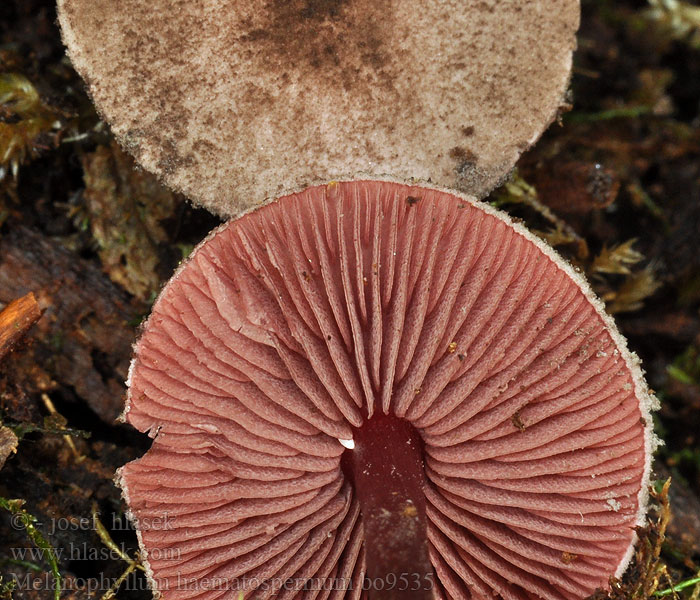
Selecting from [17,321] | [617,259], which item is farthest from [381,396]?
[617,259]

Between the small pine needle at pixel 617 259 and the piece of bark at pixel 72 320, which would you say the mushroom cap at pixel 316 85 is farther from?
the small pine needle at pixel 617 259

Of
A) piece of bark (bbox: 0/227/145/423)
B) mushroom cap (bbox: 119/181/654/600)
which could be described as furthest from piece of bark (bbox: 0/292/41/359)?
mushroom cap (bbox: 119/181/654/600)

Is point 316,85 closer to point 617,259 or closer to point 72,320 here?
point 72,320

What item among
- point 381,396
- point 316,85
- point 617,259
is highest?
point 617,259

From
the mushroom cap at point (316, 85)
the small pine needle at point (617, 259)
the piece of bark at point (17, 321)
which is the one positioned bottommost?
the piece of bark at point (17, 321)

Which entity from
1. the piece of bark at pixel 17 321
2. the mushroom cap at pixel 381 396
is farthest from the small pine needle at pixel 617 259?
the piece of bark at pixel 17 321

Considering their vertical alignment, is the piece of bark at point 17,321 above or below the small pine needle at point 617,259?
below

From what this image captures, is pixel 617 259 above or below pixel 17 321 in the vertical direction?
above
